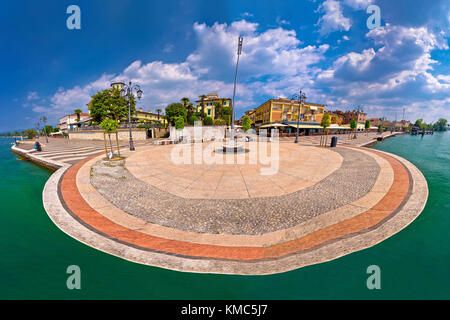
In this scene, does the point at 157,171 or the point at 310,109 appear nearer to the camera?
the point at 157,171

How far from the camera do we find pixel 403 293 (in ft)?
11.3

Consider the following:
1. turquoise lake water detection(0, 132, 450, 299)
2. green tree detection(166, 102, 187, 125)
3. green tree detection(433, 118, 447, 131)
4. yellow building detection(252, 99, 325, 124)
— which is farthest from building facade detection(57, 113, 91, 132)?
Result: green tree detection(433, 118, 447, 131)

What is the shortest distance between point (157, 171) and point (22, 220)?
5.51 m

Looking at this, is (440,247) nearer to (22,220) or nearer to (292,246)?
(292,246)

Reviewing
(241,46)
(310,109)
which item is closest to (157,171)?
(241,46)

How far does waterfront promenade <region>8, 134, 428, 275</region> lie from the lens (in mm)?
4175

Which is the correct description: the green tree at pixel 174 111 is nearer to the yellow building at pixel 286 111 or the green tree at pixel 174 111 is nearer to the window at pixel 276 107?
the yellow building at pixel 286 111

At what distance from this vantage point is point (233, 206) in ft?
20.2

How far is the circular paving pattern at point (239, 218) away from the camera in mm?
4137

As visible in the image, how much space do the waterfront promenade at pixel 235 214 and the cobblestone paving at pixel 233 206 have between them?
3cm

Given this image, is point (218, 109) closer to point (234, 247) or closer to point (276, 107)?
point (276, 107)

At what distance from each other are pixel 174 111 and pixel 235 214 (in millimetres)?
38347

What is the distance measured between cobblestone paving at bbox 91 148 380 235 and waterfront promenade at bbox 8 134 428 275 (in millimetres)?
34
